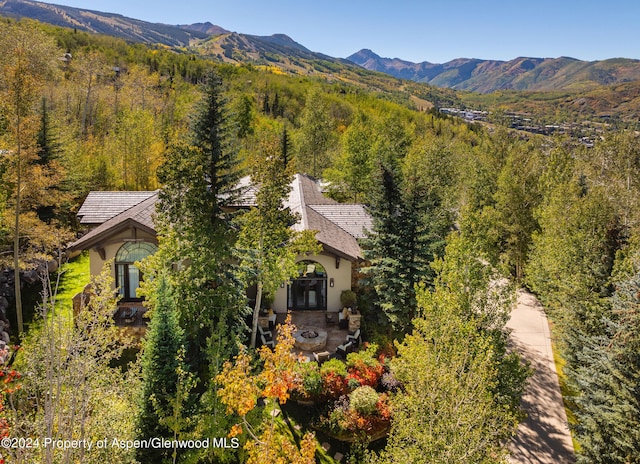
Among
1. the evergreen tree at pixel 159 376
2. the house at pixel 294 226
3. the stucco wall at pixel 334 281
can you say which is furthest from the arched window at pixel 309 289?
the evergreen tree at pixel 159 376

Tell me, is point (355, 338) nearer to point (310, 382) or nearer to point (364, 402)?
point (310, 382)

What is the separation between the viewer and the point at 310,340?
18.2m

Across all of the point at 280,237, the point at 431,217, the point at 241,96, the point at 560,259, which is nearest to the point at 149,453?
the point at 280,237

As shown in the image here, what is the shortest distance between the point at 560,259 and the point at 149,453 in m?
18.6

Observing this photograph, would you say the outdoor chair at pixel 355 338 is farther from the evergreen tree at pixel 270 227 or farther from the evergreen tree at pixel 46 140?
the evergreen tree at pixel 46 140

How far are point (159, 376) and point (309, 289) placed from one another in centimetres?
1043

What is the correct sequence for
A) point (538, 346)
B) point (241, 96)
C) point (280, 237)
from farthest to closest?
1. point (241, 96)
2. point (538, 346)
3. point (280, 237)

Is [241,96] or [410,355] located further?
[241,96]

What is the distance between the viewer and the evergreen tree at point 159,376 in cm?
1164

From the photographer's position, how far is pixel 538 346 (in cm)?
2105

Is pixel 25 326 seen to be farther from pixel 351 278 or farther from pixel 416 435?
pixel 416 435

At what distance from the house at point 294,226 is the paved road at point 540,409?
8734 mm

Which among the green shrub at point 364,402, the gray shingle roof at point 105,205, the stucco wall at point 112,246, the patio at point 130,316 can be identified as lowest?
the green shrub at point 364,402

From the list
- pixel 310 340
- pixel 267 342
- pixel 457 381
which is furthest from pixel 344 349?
pixel 457 381
